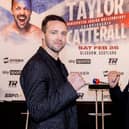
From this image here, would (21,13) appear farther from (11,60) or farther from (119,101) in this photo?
(119,101)

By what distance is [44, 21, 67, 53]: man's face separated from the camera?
172 cm

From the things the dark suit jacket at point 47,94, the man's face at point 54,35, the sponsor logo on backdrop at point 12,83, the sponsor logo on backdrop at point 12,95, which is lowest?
the sponsor logo on backdrop at point 12,95

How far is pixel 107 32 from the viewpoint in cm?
402

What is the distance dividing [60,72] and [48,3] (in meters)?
2.50

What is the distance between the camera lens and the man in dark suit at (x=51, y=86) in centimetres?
157

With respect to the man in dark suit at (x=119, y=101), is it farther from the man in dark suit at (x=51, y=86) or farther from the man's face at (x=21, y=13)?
the man's face at (x=21, y=13)

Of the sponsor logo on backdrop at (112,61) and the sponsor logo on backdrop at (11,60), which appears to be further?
the sponsor logo on backdrop at (11,60)

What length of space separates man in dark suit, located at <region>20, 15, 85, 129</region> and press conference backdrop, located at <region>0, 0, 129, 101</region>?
7.35 feet

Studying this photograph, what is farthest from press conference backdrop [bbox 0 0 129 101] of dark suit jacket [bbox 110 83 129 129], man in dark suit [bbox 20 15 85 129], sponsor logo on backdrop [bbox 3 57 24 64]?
man in dark suit [bbox 20 15 85 129]

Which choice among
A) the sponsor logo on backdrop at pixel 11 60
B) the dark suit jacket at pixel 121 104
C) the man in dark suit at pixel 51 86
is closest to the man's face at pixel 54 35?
the man in dark suit at pixel 51 86

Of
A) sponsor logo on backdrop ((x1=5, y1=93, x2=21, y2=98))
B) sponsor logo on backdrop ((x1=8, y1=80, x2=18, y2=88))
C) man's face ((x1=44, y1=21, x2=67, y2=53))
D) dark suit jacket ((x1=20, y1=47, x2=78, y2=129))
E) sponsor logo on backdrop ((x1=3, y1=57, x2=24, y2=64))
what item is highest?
man's face ((x1=44, y1=21, x2=67, y2=53))

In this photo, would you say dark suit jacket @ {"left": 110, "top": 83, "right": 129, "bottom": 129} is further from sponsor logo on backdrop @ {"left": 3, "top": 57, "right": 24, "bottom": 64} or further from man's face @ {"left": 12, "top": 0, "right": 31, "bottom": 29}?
man's face @ {"left": 12, "top": 0, "right": 31, "bottom": 29}

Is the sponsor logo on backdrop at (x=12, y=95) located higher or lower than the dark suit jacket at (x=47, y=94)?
lower

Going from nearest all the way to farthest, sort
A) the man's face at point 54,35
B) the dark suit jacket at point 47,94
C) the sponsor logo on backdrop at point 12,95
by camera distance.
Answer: the dark suit jacket at point 47,94, the man's face at point 54,35, the sponsor logo on backdrop at point 12,95
